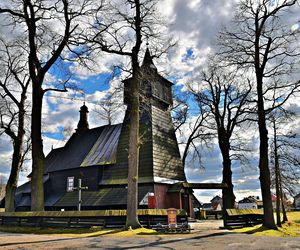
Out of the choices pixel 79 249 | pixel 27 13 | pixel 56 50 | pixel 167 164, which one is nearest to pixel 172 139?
pixel 167 164

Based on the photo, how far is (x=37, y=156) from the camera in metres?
22.0

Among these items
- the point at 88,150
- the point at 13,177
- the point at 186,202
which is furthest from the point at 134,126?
the point at 88,150

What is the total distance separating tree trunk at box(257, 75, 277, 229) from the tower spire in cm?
2430

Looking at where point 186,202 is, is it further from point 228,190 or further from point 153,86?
point 153,86

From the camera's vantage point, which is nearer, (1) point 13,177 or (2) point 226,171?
(1) point 13,177

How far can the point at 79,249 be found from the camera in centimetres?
1094

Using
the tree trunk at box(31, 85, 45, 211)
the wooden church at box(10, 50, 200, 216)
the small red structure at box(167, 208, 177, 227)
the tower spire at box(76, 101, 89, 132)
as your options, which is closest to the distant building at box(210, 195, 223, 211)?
the tower spire at box(76, 101, 89, 132)

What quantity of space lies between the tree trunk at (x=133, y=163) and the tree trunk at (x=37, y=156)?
256 inches

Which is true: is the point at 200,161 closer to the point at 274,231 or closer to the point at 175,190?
the point at 175,190

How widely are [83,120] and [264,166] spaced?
25.9 metres

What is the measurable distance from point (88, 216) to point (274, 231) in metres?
10.3

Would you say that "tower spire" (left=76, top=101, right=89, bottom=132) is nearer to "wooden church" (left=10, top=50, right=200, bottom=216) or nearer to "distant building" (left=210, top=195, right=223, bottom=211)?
"wooden church" (left=10, top=50, right=200, bottom=216)

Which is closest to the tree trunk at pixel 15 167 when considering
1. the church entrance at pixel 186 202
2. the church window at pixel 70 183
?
the church window at pixel 70 183

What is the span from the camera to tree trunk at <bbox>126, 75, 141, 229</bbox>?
18047 mm
